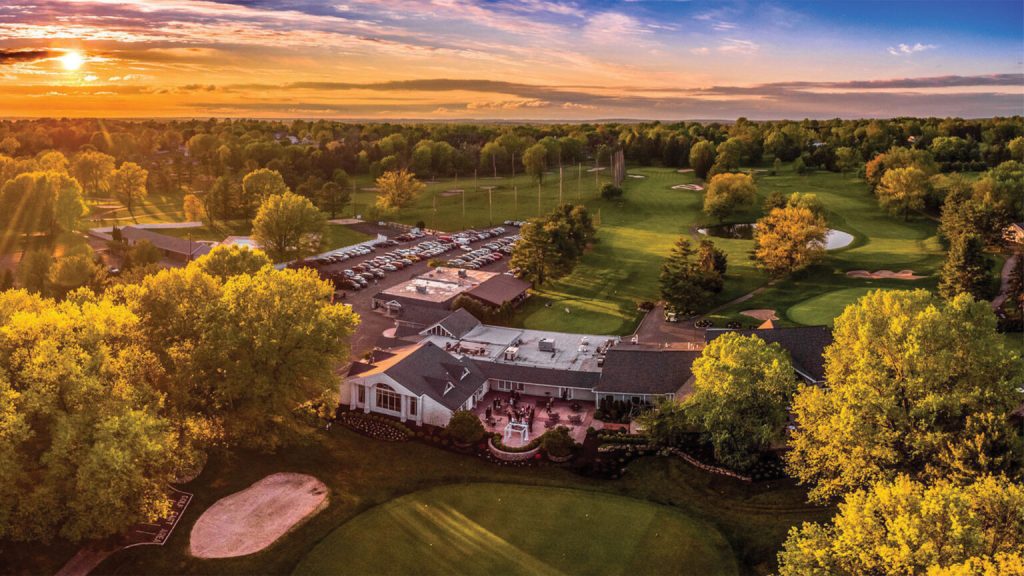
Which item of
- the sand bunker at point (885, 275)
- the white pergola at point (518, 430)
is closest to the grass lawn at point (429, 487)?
the white pergola at point (518, 430)

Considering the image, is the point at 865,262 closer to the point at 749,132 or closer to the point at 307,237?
the point at 307,237

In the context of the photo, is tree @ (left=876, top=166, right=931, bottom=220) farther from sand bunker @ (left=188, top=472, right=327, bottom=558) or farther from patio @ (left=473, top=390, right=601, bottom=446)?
sand bunker @ (left=188, top=472, right=327, bottom=558)

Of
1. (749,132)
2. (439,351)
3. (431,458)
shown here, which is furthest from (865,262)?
(749,132)

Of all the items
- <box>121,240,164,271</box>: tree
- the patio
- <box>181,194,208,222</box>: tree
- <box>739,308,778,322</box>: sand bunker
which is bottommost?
the patio

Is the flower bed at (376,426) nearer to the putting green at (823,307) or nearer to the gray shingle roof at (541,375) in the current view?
the gray shingle roof at (541,375)

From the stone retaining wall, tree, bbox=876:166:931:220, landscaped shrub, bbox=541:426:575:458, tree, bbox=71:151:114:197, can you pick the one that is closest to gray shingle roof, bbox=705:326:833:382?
landscaped shrub, bbox=541:426:575:458
